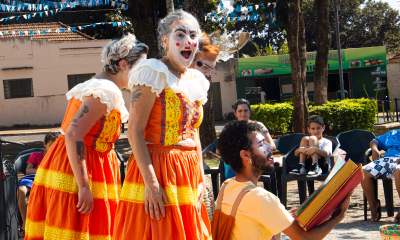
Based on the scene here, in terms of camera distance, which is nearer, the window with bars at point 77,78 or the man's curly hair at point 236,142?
the man's curly hair at point 236,142

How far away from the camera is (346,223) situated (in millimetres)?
4477

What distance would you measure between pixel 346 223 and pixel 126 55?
10.9 feet

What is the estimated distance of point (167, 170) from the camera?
2.06 metres

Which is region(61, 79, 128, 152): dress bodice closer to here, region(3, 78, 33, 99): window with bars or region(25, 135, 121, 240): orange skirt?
region(25, 135, 121, 240): orange skirt

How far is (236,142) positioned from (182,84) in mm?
451

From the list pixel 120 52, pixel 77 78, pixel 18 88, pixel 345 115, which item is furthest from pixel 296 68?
pixel 18 88

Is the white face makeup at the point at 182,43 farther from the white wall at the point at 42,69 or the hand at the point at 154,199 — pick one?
the white wall at the point at 42,69

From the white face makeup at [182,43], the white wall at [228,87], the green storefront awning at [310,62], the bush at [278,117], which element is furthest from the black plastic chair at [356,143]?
the white wall at [228,87]

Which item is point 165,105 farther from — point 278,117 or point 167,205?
point 278,117

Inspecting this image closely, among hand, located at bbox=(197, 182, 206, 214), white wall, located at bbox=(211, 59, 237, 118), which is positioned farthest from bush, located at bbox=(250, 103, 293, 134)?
hand, located at bbox=(197, 182, 206, 214)

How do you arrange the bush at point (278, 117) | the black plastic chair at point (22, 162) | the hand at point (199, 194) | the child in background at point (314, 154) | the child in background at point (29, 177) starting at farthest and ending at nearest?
the bush at point (278, 117) < the black plastic chair at point (22, 162) < the child in background at point (314, 154) < the child in background at point (29, 177) < the hand at point (199, 194)

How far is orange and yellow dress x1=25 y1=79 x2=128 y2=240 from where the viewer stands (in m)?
2.41

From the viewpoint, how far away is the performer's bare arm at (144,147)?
1969 mm

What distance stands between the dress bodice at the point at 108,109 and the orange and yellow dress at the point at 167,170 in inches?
18.0
